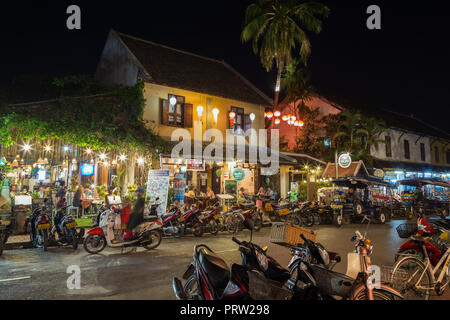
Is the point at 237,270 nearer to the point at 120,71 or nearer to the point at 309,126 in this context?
the point at 120,71

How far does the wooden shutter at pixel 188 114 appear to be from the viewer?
18.1m

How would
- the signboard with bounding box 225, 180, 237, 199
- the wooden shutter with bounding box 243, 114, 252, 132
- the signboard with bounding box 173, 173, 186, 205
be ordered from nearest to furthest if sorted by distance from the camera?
1. the signboard with bounding box 173, 173, 186, 205
2. the signboard with bounding box 225, 180, 237, 199
3. the wooden shutter with bounding box 243, 114, 252, 132

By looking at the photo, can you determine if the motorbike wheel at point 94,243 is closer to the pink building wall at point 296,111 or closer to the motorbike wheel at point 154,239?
the motorbike wheel at point 154,239

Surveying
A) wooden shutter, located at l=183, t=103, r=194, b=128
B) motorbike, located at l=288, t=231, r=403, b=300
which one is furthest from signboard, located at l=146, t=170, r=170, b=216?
motorbike, located at l=288, t=231, r=403, b=300

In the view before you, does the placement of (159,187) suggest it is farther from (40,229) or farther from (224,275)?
(224,275)

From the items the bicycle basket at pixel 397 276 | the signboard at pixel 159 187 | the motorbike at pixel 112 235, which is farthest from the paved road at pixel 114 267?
the signboard at pixel 159 187

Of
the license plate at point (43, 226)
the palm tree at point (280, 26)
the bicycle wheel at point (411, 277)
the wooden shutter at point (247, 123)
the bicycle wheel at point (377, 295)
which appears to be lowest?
the bicycle wheel at point (411, 277)

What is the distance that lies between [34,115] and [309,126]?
67.1ft

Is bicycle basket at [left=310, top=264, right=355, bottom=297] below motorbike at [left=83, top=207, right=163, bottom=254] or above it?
above

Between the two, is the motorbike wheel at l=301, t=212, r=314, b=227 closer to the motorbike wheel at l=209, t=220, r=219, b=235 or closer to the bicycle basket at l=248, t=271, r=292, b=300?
the motorbike wheel at l=209, t=220, r=219, b=235

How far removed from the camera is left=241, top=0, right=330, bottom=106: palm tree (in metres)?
20.1

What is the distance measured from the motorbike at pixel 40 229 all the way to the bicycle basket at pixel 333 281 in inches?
318

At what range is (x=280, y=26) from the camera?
67.5 feet

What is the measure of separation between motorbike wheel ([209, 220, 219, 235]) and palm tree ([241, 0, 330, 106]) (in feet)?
42.1
